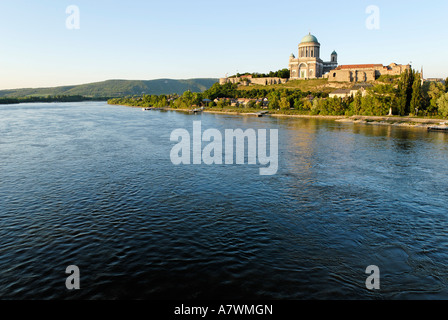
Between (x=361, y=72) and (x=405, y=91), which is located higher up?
(x=361, y=72)

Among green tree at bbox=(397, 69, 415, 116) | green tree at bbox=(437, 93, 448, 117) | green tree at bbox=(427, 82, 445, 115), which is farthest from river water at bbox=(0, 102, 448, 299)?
green tree at bbox=(427, 82, 445, 115)

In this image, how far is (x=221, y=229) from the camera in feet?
73.9

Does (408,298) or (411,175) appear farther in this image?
(411,175)

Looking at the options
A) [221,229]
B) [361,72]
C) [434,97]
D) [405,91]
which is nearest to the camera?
[221,229]

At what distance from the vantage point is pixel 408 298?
15203 millimetres

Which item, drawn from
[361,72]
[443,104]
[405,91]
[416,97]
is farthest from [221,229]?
[361,72]

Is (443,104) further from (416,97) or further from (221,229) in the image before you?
(221,229)

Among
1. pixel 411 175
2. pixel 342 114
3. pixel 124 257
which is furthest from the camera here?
pixel 342 114

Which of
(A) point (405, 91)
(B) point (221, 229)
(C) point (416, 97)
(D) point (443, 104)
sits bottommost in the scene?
(B) point (221, 229)

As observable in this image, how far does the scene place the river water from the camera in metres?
16.2

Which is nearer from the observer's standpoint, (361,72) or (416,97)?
(416,97)
